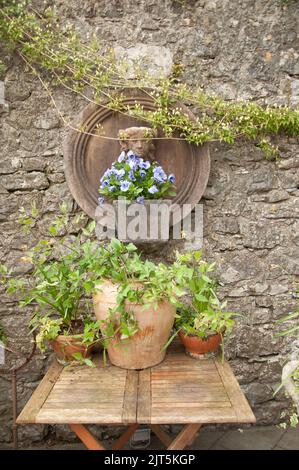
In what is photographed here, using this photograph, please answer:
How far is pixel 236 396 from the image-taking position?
1.63 metres

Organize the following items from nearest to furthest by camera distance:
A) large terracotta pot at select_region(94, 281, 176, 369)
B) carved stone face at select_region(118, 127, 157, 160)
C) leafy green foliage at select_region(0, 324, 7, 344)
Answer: large terracotta pot at select_region(94, 281, 176, 369)
carved stone face at select_region(118, 127, 157, 160)
leafy green foliage at select_region(0, 324, 7, 344)

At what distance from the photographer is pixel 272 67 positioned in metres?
2.59

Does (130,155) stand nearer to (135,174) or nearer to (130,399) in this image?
(135,174)

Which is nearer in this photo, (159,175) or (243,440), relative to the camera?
(159,175)

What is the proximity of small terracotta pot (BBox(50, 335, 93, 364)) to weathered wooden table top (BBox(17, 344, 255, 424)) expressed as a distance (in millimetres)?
50

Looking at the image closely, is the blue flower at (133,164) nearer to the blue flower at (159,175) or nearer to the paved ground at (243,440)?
the blue flower at (159,175)

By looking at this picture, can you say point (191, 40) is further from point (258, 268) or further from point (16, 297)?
point (16, 297)

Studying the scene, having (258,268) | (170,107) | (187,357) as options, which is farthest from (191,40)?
(187,357)

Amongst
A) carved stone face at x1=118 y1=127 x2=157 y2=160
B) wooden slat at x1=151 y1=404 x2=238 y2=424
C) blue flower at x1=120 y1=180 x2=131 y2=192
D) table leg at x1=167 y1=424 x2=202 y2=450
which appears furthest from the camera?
carved stone face at x1=118 y1=127 x2=157 y2=160

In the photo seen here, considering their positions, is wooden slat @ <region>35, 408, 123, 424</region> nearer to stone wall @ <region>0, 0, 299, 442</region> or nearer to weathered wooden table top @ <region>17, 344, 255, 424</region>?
weathered wooden table top @ <region>17, 344, 255, 424</region>

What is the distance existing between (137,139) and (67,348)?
1171 mm

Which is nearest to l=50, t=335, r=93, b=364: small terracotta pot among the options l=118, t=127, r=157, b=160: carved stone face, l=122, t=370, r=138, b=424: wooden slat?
l=122, t=370, r=138, b=424: wooden slat

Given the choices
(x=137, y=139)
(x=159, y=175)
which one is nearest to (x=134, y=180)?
(x=159, y=175)

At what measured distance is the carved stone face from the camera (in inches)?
90.5
